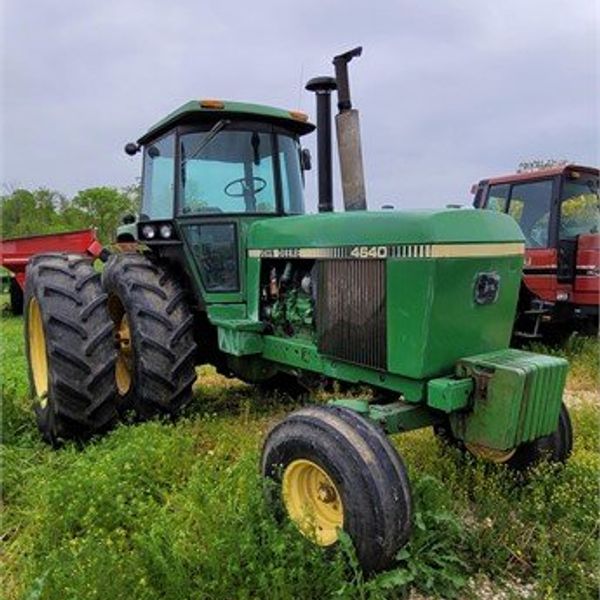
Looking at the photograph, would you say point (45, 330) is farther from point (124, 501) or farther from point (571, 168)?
point (571, 168)

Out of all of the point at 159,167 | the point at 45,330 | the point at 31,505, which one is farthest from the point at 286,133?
the point at 31,505

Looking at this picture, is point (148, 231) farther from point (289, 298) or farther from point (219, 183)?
point (289, 298)

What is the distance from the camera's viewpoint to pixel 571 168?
7.45 metres

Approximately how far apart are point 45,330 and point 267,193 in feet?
5.71

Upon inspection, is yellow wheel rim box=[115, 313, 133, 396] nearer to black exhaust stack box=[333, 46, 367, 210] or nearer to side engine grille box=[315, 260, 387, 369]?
side engine grille box=[315, 260, 387, 369]

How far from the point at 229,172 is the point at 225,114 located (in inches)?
15.3

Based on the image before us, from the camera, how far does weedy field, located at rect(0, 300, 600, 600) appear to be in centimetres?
245

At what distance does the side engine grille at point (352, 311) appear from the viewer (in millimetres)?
3219

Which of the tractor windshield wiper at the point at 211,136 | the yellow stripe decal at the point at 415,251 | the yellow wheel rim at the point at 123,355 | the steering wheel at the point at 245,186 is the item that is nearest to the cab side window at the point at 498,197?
the steering wheel at the point at 245,186

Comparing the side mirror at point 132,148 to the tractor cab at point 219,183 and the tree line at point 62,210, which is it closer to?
the tractor cab at point 219,183

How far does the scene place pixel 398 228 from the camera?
3.07m

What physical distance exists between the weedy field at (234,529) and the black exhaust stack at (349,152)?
1.57 metres

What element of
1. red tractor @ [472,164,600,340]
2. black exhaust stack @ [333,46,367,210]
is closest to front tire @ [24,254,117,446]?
black exhaust stack @ [333,46,367,210]

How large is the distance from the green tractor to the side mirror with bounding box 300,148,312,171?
24 mm
